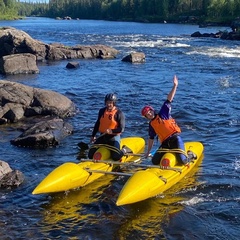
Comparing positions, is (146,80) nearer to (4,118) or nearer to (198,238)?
(4,118)

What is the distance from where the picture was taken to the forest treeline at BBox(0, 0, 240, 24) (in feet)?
279

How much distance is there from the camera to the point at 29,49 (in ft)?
103

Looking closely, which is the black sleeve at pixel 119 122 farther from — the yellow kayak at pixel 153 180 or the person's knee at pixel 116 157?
the yellow kayak at pixel 153 180

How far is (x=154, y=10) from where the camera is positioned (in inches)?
4414

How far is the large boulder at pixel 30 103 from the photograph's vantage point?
14.8 metres

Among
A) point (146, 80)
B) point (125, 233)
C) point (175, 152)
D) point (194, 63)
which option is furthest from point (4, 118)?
point (194, 63)

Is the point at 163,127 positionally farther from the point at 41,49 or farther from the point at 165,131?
the point at 41,49

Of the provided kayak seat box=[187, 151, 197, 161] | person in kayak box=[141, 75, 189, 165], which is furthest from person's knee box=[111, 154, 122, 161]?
kayak seat box=[187, 151, 197, 161]

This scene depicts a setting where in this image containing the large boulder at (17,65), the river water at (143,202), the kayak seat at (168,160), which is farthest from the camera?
the large boulder at (17,65)

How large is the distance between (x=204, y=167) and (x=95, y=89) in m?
11.1

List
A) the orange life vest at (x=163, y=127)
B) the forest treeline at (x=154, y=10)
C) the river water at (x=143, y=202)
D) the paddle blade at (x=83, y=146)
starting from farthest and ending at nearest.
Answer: the forest treeline at (x=154, y=10)
the paddle blade at (x=83, y=146)
the orange life vest at (x=163, y=127)
the river water at (x=143, y=202)

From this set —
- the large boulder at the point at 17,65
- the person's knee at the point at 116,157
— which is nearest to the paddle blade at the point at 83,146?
the person's knee at the point at 116,157

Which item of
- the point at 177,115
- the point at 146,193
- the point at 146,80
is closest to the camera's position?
the point at 146,193

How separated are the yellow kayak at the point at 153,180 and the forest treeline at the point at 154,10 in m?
74.6
